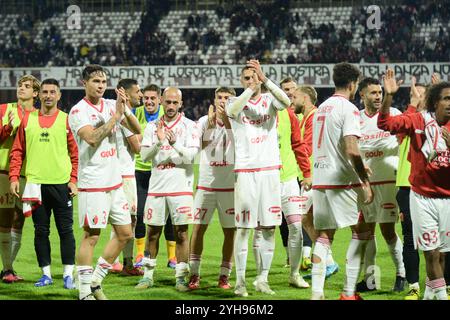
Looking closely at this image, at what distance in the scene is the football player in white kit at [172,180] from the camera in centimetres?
785

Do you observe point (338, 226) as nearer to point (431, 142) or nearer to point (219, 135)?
point (431, 142)

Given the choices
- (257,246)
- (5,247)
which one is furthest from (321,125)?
(5,247)

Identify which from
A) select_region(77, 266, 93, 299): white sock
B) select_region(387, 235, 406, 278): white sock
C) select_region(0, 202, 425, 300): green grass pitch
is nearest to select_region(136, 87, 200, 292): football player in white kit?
select_region(0, 202, 425, 300): green grass pitch

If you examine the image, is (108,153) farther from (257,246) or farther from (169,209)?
(257,246)

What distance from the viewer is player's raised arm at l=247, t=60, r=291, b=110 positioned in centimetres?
716

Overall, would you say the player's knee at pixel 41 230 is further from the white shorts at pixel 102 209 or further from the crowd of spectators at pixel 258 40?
the crowd of spectators at pixel 258 40

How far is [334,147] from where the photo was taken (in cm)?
672

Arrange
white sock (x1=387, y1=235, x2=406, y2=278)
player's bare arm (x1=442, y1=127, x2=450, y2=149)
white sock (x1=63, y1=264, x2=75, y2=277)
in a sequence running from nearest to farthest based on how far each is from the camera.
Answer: player's bare arm (x1=442, y1=127, x2=450, y2=149) → white sock (x1=387, y1=235, x2=406, y2=278) → white sock (x1=63, y1=264, x2=75, y2=277)

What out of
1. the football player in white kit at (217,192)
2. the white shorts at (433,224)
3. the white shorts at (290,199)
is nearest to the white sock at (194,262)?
the football player in white kit at (217,192)

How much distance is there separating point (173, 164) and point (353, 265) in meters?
2.19

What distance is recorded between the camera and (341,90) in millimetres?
6816

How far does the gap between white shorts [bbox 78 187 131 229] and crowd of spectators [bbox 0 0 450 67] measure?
2731 centimetres

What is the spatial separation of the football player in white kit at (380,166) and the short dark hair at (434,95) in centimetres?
118

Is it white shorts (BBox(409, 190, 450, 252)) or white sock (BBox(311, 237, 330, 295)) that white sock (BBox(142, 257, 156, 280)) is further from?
white shorts (BBox(409, 190, 450, 252))
